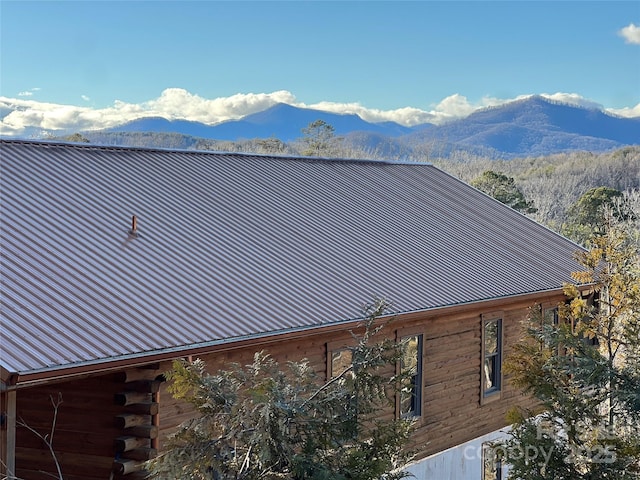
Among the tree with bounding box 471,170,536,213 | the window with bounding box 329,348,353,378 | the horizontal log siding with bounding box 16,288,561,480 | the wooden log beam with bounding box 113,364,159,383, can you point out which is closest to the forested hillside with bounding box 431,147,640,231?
the tree with bounding box 471,170,536,213

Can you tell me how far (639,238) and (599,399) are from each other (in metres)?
37.4

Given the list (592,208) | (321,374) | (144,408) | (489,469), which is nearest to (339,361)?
(321,374)

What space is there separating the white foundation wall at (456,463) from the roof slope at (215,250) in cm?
305

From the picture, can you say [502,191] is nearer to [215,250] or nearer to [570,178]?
[570,178]

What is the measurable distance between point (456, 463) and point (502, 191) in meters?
34.0

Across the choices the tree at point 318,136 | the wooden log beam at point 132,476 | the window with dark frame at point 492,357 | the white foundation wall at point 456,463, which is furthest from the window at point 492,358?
the tree at point 318,136

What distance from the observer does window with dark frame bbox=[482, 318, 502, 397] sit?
17.7m

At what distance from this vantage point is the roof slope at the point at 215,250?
10430mm

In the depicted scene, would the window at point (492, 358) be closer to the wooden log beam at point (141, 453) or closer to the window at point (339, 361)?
the window at point (339, 361)

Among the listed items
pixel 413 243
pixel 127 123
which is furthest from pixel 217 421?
pixel 127 123

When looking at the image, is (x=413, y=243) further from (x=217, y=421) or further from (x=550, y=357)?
(x=217, y=421)

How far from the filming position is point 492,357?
18.0 meters

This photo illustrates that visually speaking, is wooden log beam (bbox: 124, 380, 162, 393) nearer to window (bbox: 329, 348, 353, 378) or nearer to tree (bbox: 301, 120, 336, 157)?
window (bbox: 329, 348, 353, 378)

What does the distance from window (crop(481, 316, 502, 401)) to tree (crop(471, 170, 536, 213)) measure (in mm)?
31008
